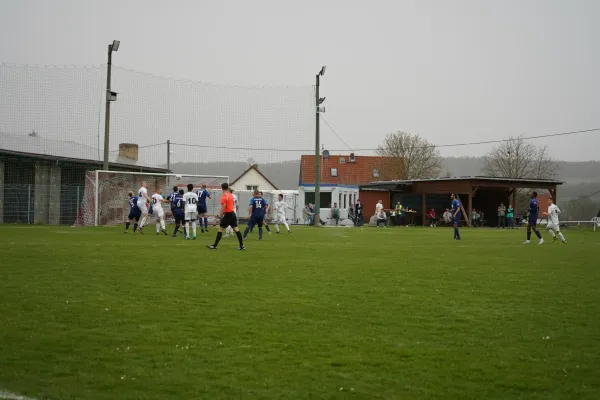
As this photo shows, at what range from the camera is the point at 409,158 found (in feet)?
258

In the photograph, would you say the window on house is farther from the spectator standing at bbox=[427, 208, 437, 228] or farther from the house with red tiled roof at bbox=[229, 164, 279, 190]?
the house with red tiled roof at bbox=[229, 164, 279, 190]

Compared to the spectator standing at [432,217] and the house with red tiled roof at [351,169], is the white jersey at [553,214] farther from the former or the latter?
the house with red tiled roof at [351,169]

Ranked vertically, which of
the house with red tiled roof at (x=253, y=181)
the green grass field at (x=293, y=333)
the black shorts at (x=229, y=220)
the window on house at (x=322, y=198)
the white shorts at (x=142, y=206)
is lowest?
the green grass field at (x=293, y=333)

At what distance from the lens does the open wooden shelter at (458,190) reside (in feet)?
178

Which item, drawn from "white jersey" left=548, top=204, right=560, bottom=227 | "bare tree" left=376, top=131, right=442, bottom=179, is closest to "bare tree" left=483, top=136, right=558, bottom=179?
"bare tree" left=376, top=131, right=442, bottom=179

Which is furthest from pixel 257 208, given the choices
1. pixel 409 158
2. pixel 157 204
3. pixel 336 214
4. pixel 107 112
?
pixel 409 158

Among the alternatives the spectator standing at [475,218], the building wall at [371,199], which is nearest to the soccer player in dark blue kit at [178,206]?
the building wall at [371,199]

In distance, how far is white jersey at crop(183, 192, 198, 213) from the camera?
83.8 feet

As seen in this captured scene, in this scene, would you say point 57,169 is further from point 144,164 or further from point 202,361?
point 202,361

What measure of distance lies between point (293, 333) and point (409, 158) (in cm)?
7260

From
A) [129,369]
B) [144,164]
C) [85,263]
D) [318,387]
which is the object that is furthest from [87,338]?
[144,164]

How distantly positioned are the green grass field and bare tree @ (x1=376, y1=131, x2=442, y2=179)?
64599mm

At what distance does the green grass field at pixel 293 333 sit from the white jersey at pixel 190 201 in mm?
11438

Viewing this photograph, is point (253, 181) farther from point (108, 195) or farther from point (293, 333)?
point (293, 333)
